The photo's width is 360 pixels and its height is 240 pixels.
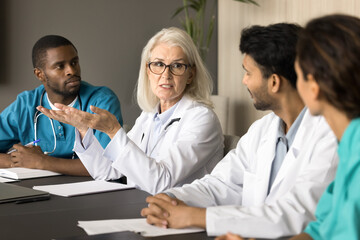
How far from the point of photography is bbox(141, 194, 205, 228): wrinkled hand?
161cm

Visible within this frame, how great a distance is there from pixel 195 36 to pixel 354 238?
3.63 metres

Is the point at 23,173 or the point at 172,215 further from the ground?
the point at 172,215

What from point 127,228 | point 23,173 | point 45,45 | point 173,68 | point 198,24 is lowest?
point 23,173

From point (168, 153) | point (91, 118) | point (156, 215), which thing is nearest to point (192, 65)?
point (168, 153)

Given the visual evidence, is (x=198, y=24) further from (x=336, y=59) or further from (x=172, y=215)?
(x=336, y=59)

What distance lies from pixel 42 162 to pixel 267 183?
1.31 metres

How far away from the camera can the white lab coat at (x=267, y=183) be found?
153 centimetres

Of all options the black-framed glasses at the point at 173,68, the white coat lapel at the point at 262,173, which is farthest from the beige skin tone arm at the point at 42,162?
the white coat lapel at the point at 262,173

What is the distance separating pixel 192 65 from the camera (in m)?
2.80

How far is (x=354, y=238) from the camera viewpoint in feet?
3.58

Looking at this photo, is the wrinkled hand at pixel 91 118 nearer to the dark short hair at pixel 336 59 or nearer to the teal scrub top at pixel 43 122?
the teal scrub top at pixel 43 122

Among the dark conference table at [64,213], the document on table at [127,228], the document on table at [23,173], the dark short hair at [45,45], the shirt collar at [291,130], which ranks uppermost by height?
the dark short hair at [45,45]

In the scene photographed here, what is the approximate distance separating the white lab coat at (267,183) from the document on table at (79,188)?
441 mm

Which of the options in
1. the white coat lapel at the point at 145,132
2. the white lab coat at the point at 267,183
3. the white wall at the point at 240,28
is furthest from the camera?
the white wall at the point at 240,28
